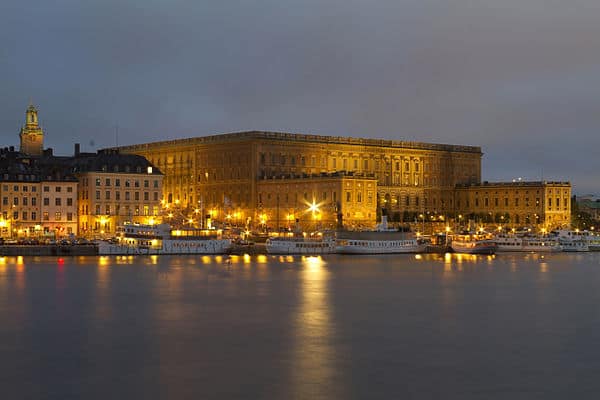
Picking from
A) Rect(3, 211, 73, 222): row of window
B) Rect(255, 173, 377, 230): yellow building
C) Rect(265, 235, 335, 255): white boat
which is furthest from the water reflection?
Rect(255, 173, 377, 230): yellow building

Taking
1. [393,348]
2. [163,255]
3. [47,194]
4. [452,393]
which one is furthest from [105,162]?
[452,393]

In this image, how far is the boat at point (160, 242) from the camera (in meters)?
111

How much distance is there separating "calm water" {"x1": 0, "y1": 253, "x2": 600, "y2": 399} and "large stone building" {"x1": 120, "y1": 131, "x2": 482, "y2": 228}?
66.8 m

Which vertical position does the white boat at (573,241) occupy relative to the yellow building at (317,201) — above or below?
below

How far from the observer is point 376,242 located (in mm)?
122500

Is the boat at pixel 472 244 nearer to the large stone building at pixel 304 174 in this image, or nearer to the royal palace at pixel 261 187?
the royal palace at pixel 261 187

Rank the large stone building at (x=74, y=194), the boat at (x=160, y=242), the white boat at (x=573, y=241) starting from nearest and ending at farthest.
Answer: the boat at (x=160, y=242)
the large stone building at (x=74, y=194)
the white boat at (x=573, y=241)

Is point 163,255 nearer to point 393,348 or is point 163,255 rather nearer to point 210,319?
point 210,319

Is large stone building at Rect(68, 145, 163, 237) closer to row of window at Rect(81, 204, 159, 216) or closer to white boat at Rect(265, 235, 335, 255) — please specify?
row of window at Rect(81, 204, 159, 216)

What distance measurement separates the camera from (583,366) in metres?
42.4

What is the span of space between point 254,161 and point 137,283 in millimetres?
84096

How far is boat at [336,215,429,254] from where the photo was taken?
398 ft

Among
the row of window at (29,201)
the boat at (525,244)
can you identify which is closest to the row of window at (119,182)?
the row of window at (29,201)

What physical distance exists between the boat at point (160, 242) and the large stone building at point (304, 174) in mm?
28746
